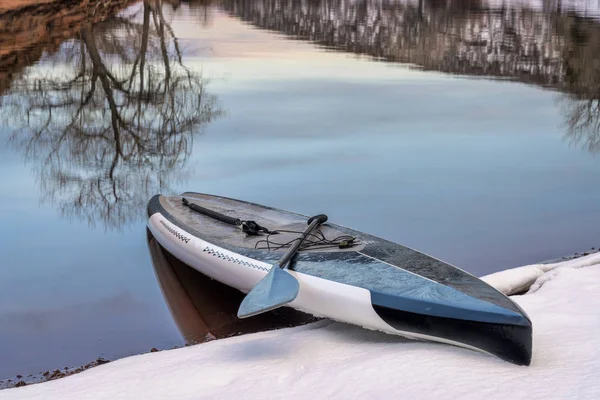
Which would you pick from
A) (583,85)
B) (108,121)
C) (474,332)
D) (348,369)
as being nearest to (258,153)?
(108,121)

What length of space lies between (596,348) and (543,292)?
4.65 ft

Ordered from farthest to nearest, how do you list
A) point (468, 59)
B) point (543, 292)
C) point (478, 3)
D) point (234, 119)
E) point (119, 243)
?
point (478, 3) < point (468, 59) < point (234, 119) < point (119, 243) < point (543, 292)

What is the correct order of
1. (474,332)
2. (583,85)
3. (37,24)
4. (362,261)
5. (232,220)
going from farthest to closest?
(37,24) → (583,85) → (232,220) → (362,261) → (474,332)

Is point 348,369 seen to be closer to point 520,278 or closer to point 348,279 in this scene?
point 348,279

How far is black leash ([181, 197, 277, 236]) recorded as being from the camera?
7.24m

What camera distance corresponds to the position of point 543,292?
6.44 metres

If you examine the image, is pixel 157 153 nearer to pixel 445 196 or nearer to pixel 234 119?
pixel 234 119

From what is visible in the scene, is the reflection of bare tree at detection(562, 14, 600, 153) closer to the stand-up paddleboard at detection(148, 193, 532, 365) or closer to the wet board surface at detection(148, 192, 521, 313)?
the wet board surface at detection(148, 192, 521, 313)

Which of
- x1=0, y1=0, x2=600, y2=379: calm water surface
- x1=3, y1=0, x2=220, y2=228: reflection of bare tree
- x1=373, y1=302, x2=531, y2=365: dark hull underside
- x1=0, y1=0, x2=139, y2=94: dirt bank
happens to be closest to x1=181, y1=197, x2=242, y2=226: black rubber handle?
x1=0, y1=0, x2=600, y2=379: calm water surface

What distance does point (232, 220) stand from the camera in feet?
25.1

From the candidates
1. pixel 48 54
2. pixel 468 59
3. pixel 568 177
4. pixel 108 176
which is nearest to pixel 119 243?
pixel 108 176

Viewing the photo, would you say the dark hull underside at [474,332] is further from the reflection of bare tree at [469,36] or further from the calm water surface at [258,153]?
the reflection of bare tree at [469,36]

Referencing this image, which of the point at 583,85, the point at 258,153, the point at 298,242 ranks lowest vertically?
the point at 258,153

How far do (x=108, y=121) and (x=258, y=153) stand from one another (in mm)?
3481
